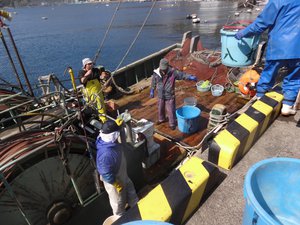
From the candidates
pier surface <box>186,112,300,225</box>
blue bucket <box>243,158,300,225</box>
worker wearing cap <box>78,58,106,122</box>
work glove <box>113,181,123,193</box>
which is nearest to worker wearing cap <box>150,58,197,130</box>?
worker wearing cap <box>78,58,106,122</box>

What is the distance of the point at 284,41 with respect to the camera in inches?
169

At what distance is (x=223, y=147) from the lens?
3.63 meters

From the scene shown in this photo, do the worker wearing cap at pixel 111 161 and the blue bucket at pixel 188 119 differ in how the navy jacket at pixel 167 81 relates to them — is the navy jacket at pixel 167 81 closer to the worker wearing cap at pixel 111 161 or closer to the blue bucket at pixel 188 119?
the blue bucket at pixel 188 119

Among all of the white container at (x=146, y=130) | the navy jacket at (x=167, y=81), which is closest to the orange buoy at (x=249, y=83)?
the navy jacket at (x=167, y=81)

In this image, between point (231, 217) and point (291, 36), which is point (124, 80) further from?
point (231, 217)

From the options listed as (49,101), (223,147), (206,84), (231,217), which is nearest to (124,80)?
(206,84)

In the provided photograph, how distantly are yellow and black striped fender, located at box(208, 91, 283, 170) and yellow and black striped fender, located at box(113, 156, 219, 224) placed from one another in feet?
1.49

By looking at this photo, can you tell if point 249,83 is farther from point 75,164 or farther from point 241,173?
point 75,164

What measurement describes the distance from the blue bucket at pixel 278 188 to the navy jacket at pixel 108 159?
205 cm

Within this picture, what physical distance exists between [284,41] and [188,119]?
276cm

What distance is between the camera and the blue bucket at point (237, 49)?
737cm

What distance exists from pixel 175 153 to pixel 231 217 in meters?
2.84

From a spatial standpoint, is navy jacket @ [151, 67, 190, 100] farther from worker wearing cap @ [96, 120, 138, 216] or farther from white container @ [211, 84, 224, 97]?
worker wearing cap @ [96, 120, 138, 216]

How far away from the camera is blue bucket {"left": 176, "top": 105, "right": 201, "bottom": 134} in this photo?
19.9ft
